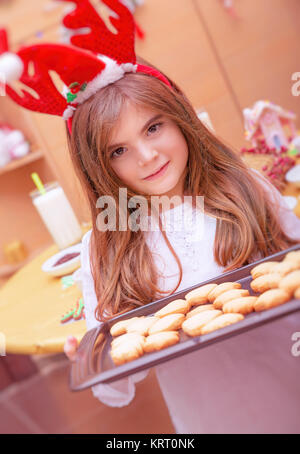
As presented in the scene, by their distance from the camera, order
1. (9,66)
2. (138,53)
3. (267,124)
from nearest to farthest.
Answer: (9,66), (267,124), (138,53)

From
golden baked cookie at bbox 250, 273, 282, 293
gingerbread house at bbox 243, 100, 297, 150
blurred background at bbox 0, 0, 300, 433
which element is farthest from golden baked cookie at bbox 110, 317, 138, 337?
blurred background at bbox 0, 0, 300, 433

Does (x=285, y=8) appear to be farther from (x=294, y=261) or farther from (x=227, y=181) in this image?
(x=294, y=261)

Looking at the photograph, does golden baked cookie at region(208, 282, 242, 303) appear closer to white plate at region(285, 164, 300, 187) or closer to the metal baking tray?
the metal baking tray

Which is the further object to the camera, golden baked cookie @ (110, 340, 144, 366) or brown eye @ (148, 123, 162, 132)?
brown eye @ (148, 123, 162, 132)

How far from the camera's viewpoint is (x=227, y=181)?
0.93m

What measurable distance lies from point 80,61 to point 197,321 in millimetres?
459

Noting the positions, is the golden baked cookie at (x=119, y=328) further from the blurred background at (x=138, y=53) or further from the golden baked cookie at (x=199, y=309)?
the blurred background at (x=138, y=53)

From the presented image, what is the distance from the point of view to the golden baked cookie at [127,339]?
2.26 feet

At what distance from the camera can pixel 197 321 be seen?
26.6 inches

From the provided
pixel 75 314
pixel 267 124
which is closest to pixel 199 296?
pixel 75 314

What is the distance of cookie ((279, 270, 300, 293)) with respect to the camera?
2.06 feet

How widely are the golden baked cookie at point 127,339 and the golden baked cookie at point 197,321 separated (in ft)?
0.22

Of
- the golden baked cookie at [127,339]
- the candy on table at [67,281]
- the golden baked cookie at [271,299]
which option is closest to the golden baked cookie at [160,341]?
the golden baked cookie at [127,339]

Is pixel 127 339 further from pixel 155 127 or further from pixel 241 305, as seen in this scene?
pixel 155 127
